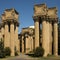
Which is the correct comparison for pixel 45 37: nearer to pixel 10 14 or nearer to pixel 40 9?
pixel 40 9

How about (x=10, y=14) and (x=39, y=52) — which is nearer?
(x=39, y=52)

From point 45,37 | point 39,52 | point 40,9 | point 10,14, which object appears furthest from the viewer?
point 10,14

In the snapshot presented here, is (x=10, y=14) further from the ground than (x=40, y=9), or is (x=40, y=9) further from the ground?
(x=40, y=9)

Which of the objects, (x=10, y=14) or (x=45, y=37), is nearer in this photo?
(x=45, y=37)

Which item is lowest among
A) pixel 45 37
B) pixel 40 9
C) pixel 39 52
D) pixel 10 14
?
pixel 39 52

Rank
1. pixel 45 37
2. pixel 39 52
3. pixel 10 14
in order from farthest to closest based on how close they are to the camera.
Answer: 1. pixel 10 14
2. pixel 45 37
3. pixel 39 52

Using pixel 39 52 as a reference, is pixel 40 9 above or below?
above

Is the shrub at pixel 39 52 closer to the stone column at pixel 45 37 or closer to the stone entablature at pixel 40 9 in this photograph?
the stone column at pixel 45 37

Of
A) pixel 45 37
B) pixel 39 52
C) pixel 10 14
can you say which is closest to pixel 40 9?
pixel 45 37

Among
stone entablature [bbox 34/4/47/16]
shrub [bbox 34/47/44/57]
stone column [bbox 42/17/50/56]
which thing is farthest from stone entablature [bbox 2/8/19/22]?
shrub [bbox 34/47/44/57]

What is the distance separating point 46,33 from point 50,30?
4.37 metres

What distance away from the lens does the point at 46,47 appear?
41.0 metres

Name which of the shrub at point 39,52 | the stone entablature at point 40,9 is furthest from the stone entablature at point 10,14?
the shrub at point 39,52

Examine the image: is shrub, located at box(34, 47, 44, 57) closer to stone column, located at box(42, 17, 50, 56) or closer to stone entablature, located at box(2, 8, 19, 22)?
stone column, located at box(42, 17, 50, 56)
